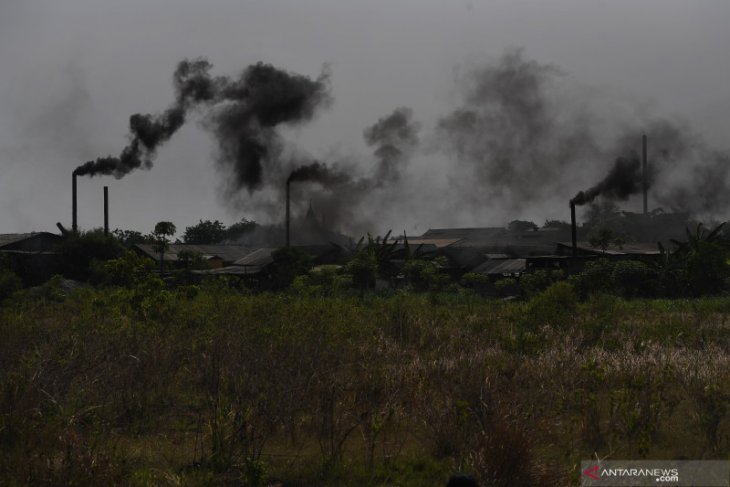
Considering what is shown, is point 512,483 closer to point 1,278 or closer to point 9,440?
point 9,440

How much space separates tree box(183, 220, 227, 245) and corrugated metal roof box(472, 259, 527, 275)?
42.3 meters

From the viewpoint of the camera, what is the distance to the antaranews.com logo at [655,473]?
581cm

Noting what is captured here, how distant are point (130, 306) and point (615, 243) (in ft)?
91.3

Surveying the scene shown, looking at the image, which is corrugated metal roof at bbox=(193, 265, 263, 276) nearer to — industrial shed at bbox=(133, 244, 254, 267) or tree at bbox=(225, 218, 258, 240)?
industrial shed at bbox=(133, 244, 254, 267)

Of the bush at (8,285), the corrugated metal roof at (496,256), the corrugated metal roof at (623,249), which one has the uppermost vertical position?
the corrugated metal roof at (623,249)

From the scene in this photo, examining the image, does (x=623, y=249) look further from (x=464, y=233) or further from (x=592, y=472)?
(x=592, y=472)

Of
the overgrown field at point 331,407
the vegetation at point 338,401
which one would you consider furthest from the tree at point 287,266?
the overgrown field at point 331,407

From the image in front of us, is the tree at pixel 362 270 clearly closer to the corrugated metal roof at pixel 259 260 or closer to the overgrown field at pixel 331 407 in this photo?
the corrugated metal roof at pixel 259 260

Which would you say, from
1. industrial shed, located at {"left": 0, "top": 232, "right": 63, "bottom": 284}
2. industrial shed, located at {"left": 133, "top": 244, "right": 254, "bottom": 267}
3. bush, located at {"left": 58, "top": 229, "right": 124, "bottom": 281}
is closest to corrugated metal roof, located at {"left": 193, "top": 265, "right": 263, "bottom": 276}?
bush, located at {"left": 58, "top": 229, "right": 124, "bottom": 281}

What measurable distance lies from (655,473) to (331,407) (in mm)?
2932

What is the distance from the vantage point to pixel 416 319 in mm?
15164

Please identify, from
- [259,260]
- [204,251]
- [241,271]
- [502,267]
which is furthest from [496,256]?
[204,251]

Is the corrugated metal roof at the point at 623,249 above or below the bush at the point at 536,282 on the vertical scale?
above

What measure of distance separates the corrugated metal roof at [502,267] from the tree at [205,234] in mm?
42313
